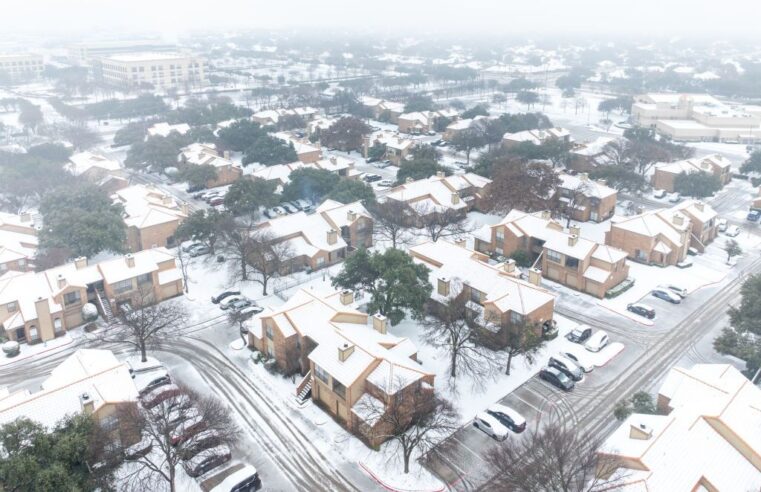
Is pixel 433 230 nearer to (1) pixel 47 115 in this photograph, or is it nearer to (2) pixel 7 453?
(2) pixel 7 453

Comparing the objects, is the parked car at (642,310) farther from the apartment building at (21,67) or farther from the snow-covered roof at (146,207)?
the apartment building at (21,67)

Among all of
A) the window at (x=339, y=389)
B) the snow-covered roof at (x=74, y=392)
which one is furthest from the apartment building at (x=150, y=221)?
the window at (x=339, y=389)

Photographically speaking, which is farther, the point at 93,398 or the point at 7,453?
the point at 93,398

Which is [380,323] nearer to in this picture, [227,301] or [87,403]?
[227,301]

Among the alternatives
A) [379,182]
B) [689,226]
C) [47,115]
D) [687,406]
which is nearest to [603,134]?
[379,182]

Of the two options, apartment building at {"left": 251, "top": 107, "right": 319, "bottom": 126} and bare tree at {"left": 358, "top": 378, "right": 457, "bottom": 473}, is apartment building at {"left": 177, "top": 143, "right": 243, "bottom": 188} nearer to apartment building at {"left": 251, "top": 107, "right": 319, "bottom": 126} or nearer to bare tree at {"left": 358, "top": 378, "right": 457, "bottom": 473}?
apartment building at {"left": 251, "top": 107, "right": 319, "bottom": 126}

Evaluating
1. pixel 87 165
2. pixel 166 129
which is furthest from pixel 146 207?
pixel 166 129

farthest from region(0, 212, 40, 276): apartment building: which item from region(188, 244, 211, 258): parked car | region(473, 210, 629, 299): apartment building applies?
region(473, 210, 629, 299): apartment building
